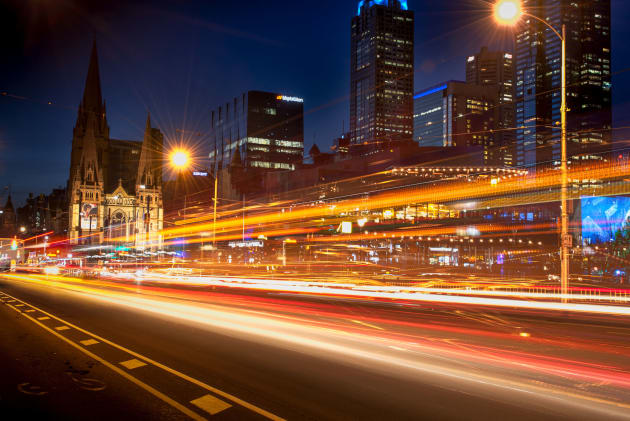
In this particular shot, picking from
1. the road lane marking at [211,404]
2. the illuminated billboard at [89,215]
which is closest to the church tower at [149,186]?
the illuminated billboard at [89,215]

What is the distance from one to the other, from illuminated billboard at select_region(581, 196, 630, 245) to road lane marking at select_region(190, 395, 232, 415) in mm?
40639

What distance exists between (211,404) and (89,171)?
14217 cm

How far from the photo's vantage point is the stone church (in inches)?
5143

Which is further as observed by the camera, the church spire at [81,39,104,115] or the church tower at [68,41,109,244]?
the church spire at [81,39,104,115]

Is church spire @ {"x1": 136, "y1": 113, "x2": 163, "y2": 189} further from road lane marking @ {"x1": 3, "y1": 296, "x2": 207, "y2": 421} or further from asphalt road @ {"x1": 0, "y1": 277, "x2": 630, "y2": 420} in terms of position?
road lane marking @ {"x1": 3, "y1": 296, "x2": 207, "y2": 421}

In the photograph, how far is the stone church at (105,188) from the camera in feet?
429

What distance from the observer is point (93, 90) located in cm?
13388

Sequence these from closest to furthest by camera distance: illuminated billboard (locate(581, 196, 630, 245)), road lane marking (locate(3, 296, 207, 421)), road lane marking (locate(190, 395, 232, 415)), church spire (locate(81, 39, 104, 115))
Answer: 1. road lane marking (locate(3, 296, 207, 421))
2. road lane marking (locate(190, 395, 232, 415))
3. illuminated billboard (locate(581, 196, 630, 245))
4. church spire (locate(81, 39, 104, 115))

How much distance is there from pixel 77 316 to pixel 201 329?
18.0 ft

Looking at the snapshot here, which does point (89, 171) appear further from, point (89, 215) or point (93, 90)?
point (93, 90)

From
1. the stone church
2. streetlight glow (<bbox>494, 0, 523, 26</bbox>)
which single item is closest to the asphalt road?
streetlight glow (<bbox>494, 0, 523, 26</bbox>)

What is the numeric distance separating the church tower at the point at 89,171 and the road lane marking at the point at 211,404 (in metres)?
136

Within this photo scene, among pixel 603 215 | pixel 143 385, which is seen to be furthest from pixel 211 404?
pixel 603 215

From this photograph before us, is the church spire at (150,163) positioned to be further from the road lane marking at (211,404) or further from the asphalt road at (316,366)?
the road lane marking at (211,404)
